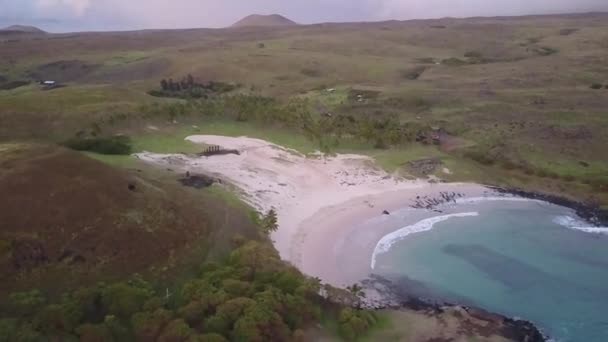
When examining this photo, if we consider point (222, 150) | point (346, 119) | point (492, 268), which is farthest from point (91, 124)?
point (492, 268)

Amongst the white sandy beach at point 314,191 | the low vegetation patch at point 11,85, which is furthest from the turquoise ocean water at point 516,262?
the low vegetation patch at point 11,85

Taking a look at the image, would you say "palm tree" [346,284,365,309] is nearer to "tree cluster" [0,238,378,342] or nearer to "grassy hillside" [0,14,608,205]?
"tree cluster" [0,238,378,342]

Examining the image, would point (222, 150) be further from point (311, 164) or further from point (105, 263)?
point (105, 263)

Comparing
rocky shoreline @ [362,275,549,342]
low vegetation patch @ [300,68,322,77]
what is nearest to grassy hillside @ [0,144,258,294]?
rocky shoreline @ [362,275,549,342]

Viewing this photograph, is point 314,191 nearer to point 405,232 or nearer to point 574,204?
point 405,232

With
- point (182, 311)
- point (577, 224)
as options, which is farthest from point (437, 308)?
point (577, 224)

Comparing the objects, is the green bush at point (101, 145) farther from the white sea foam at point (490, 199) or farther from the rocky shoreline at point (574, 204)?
the rocky shoreline at point (574, 204)
